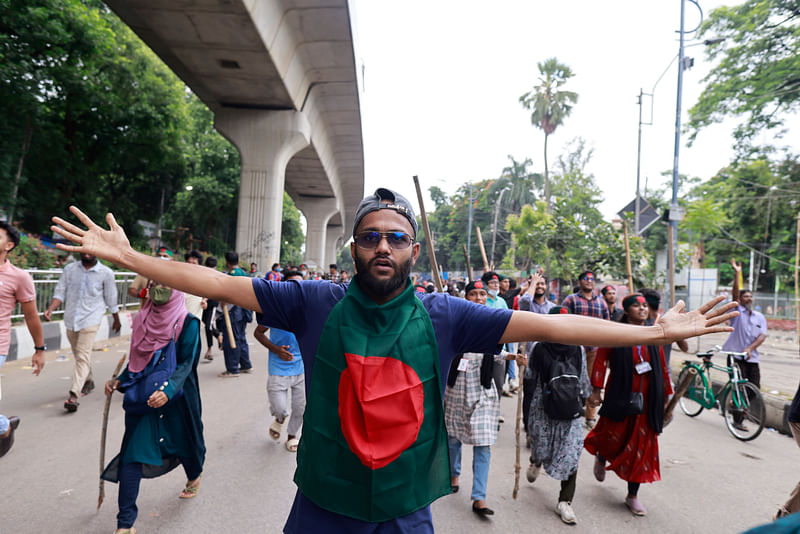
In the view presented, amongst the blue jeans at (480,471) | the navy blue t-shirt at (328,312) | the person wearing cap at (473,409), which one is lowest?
the blue jeans at (480,471)

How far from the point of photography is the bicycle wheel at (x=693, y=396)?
7.14 meters

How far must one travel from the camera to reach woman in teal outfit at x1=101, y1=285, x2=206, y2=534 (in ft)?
10.1

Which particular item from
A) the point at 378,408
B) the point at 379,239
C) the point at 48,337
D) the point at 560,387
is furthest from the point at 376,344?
the point at 48,337

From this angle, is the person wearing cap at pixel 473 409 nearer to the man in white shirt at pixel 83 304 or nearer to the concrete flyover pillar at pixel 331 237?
the man in white shirt at pixel 83 304

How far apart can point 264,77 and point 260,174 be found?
4045 millimetres

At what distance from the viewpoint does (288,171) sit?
27766 millimetres

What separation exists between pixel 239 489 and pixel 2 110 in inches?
593

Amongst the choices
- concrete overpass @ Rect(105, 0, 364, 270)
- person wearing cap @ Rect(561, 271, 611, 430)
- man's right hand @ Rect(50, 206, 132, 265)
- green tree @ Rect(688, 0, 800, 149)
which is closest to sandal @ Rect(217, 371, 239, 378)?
person wearing cap @ Rect(561, 271, 611, 430)

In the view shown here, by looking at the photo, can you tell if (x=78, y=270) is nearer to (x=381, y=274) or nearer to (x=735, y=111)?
(x=381, y=274)

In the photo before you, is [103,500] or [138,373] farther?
[103,500]

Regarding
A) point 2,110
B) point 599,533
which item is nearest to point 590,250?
point 599,533

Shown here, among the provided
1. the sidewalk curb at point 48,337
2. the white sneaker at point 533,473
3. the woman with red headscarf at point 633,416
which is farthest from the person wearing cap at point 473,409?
the sidewalk curb at point 48,337

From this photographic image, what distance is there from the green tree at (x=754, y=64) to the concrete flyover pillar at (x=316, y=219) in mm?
24187

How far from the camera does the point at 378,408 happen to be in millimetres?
1723
